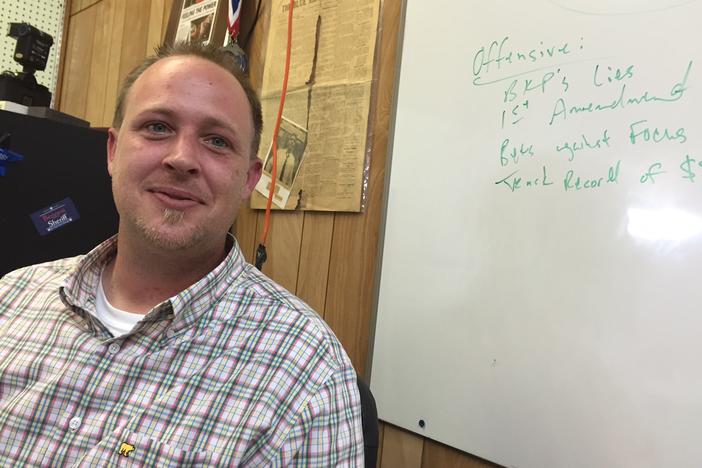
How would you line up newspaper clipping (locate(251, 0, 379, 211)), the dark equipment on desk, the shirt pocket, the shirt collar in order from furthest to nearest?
1. the dark equipment on desk
2. newspaper clipping (locate(251, 0, 379, 211))
3. the shirt collar
4. the shirt pocket

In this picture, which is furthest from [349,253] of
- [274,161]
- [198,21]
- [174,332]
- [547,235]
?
[198,21]

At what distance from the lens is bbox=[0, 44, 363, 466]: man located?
0.75m

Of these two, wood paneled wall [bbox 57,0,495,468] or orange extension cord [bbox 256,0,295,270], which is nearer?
wood paneled wall [bbox 57,0,495,468]

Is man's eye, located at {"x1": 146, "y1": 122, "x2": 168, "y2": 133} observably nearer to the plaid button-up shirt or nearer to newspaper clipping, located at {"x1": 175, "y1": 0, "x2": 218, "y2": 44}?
the plaid button-up shirt

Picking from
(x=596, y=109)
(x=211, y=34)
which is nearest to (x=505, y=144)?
(x=596, y=109)

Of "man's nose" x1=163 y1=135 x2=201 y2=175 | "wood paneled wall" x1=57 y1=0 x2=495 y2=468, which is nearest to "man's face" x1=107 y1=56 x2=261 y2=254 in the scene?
"man's nose" x1=163 y1=135 x2=201 y2=175

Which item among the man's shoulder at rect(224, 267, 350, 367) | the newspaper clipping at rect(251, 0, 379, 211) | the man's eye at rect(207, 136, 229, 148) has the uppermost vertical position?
the newspaper clipping at rect(251, 0, 379, 211)

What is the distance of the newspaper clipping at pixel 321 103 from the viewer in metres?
Answer: 1.42

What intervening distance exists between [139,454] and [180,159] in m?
0.45

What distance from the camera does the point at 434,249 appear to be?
121 centimetres

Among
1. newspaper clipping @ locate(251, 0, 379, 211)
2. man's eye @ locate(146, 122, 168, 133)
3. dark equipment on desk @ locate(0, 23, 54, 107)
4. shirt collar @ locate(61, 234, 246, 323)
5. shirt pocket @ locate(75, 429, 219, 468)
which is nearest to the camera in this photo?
shirt pocket @ locate(75, 429, 219, 468)

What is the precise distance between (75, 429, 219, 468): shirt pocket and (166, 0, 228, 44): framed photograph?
4.38 feet

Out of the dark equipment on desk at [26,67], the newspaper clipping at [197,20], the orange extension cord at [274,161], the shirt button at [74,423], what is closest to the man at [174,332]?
the shirt button at [74,423]

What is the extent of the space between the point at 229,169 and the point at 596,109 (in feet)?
2.16
